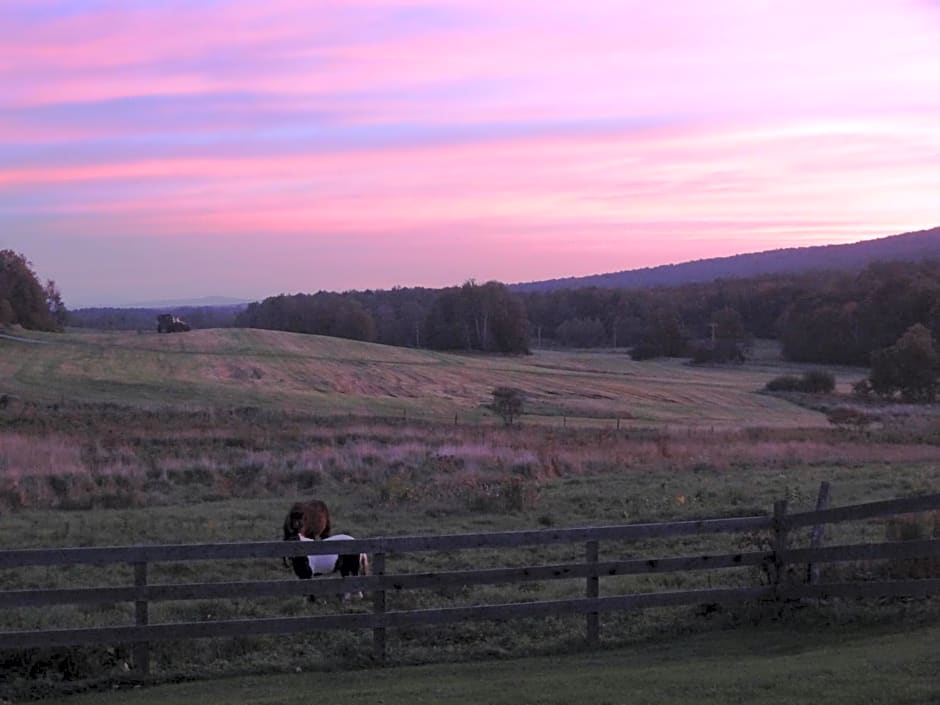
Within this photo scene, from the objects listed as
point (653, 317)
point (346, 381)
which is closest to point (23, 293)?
point (346, 381)

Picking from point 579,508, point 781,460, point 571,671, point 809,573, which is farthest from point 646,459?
point 571,671

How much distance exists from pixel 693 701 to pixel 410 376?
68.1 metres

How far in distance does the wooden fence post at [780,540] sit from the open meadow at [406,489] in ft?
1.61

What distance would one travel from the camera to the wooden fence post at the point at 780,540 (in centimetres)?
1076

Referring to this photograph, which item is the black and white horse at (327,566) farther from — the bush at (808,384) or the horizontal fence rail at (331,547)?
the bush at (808,384)

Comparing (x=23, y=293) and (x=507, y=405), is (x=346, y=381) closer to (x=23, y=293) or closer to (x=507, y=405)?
(x=507, y=405)

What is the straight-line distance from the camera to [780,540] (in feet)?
35.6

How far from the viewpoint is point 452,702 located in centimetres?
764

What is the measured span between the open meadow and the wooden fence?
33 cm

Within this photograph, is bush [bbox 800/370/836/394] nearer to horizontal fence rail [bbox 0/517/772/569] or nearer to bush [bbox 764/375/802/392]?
bush [bbox 764/375/802/392]

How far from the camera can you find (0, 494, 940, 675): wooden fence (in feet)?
29.2

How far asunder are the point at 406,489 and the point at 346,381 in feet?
157

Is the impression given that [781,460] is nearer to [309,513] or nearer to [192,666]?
[309,513]

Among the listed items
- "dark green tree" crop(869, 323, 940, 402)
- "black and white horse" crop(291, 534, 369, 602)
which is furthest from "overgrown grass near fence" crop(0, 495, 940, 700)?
"dark green tree" crop(869, 323, 940, 402)
